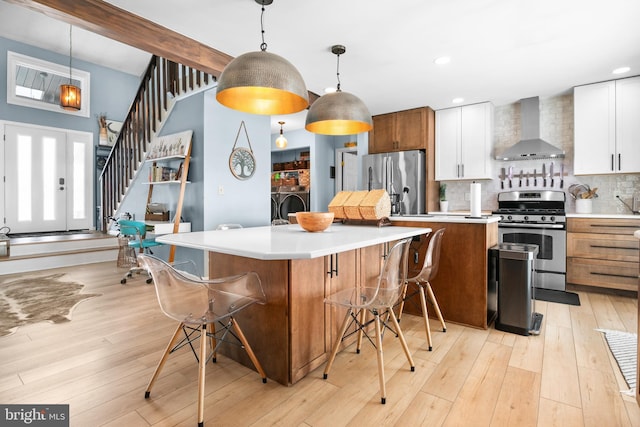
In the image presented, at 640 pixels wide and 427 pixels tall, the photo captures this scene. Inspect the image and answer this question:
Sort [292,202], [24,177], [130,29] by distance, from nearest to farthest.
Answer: [130,29] < [24,177] < [292,202]

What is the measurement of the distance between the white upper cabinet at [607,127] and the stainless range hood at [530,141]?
13.3 inches

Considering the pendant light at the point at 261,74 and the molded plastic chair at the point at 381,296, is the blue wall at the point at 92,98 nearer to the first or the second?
the pendant light at the point at 261,74

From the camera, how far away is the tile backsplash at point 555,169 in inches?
165

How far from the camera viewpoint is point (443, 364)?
208 cm

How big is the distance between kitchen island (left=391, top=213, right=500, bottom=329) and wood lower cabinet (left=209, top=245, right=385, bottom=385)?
1123 millimetres

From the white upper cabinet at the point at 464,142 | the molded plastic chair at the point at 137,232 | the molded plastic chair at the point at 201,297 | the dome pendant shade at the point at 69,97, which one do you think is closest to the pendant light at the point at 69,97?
the dome pendant shade at the point at 69,97

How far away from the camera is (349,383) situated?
1.86 metres

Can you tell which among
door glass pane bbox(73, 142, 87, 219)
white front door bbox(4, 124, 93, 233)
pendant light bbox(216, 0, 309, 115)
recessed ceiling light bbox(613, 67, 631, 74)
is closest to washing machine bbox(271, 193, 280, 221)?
white front door bbox(4, 124, 93, 233)

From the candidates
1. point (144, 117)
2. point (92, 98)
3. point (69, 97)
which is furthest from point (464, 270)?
point (92, 98)

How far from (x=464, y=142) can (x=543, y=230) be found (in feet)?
5.58

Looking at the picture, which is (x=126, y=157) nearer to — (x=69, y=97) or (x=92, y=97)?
(x=69, y=97)

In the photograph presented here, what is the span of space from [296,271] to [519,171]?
433cm

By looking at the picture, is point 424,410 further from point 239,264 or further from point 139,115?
point 139,115

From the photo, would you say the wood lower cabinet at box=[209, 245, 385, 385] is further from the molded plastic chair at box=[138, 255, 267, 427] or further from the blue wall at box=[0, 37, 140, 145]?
the blue wall at box=[0, 37, 140, 145]
